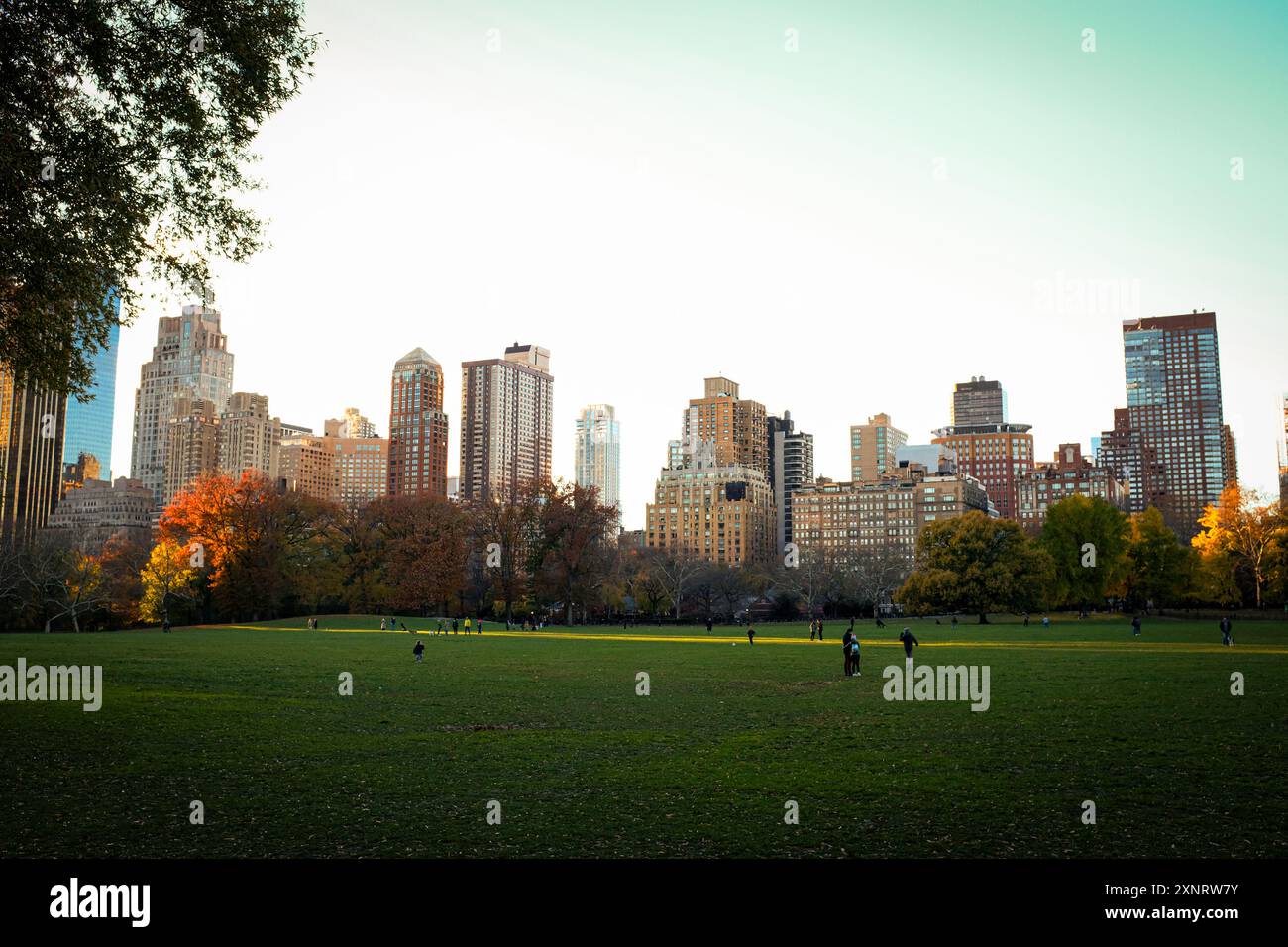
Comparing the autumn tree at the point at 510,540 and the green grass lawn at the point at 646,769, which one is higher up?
the autumn tree at the point at 510,540

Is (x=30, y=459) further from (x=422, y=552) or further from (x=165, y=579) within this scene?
(x=422, y=552)

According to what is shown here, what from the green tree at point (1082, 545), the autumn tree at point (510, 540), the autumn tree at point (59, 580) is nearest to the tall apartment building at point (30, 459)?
the autumn tree at point (59, 580)

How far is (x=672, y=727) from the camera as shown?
18.2 meters

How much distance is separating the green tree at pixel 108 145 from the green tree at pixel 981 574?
71.6 meters

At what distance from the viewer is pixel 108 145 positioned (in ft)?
56.4

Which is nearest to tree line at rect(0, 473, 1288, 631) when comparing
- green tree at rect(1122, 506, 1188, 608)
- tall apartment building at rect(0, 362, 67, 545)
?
green tree at rect(1122, 506, 1188, 608)

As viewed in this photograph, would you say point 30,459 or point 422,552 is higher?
point 30,459

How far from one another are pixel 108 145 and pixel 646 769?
14845 millimetres

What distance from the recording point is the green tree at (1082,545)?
88.7 metres

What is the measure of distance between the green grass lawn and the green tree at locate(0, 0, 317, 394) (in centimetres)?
801

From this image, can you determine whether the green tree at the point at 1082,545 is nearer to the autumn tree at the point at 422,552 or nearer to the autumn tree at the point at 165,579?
the autumn tree at the point at 422,552

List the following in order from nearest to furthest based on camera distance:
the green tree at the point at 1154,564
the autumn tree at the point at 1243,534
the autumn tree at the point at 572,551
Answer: the autumn tree at the point at 1243,534
the autumn tree at the point at 572,551
the green tree at the point at 1154,564

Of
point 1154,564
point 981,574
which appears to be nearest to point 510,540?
point 981,574

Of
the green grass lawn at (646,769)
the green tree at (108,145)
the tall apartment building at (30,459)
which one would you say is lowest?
the green grass lawn at (646,769)
